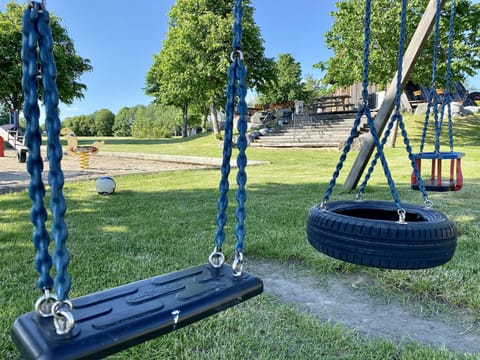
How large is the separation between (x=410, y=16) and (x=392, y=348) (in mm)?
13819

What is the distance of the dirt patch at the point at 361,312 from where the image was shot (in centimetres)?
160

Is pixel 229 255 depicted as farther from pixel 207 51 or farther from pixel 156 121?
pixel 156 121

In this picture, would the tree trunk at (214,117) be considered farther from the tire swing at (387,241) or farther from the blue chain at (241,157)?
the blue chain at (241,157)

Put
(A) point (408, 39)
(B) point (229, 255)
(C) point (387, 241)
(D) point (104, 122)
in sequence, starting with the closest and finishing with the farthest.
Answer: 1. (C) point (387, 241)
2. (B) point (229, 255)
3. (A) point (408, 39)
4. (D) point (104, 122)

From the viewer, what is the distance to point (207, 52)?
18.5m

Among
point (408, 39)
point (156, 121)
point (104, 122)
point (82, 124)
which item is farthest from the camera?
point (104, 122)

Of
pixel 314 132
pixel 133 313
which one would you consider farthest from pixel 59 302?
pixel 314 132

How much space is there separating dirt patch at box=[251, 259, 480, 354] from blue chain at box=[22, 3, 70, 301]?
1387 millimetres

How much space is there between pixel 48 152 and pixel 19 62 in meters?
26.2

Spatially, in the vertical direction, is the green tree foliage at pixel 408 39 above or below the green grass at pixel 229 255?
above

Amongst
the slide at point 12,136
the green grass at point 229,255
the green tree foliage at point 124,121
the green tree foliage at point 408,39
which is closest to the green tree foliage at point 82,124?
the green tree foliage at point 124,121

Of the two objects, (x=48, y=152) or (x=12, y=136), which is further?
(x=12, y=136)

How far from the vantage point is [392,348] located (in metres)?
1.48

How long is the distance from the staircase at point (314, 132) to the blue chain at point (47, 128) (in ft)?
44.2
